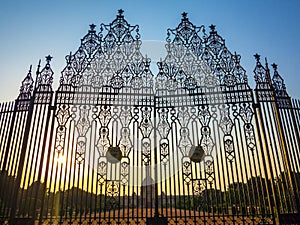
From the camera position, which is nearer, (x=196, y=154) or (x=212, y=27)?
(x=196, y=154)

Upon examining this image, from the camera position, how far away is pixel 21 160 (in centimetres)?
659

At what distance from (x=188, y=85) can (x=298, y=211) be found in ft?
13.3

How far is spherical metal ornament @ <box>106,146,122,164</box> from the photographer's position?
21.7ft

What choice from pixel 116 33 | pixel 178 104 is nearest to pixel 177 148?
pixel 178 104

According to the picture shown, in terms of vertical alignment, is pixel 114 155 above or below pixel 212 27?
below

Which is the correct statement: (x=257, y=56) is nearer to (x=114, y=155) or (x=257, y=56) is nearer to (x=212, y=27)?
(x=212, y=27)

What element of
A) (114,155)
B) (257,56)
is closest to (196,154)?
(114,155)

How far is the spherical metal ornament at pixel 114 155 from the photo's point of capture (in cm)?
663

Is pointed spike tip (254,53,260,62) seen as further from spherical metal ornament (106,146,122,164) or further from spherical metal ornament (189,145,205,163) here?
spherical metal ornament (106,146,122,164)

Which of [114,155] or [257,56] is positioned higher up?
[257,56]

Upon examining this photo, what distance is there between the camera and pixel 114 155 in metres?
6.65

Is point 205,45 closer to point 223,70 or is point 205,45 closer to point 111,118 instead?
point 223,70

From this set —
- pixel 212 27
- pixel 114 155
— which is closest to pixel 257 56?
pixel 212 27

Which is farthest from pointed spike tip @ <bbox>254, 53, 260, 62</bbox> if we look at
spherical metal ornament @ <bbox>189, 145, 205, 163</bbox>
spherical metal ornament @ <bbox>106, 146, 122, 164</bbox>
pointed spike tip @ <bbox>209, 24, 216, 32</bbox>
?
spherical metal ornament @ <bbox>106, 146, 122, 164</bbox>
